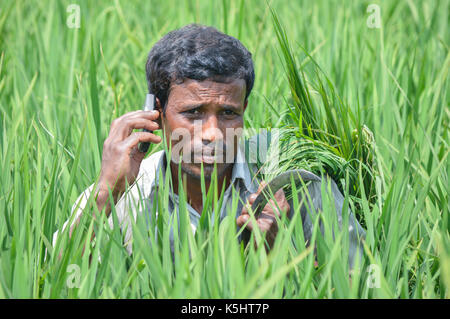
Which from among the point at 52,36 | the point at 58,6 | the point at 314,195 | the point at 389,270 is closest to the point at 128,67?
the point at 52,36

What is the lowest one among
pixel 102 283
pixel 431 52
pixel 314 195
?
pixel 102 283

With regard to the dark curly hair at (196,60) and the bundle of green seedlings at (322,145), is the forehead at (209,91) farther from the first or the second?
the bundle of green seedlings at (322,145)

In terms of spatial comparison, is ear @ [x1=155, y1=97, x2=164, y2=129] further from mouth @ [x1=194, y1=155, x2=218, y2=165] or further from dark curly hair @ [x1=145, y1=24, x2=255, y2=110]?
mouth @ [x1=194, y1=155, x2=218, y2=165]

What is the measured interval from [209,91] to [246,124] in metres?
0.46

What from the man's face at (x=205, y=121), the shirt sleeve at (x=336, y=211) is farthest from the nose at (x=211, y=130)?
the shirt sleeve at (x=336, y=211)

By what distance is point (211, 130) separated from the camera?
66.3 inches

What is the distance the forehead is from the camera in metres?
1.71

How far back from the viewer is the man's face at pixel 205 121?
1690mm

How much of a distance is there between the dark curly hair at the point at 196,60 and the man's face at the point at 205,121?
0.02 metres

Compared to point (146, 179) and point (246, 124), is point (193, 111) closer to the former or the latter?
point (146, 179)

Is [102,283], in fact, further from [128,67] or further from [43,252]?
[128,67]

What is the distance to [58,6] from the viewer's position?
309 centimetres

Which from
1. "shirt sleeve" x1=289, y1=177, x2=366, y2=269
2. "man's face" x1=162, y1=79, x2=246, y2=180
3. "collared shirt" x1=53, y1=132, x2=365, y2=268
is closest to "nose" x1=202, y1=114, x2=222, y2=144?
"man's face" x1=162, y1=79, x2=246, y2=180
